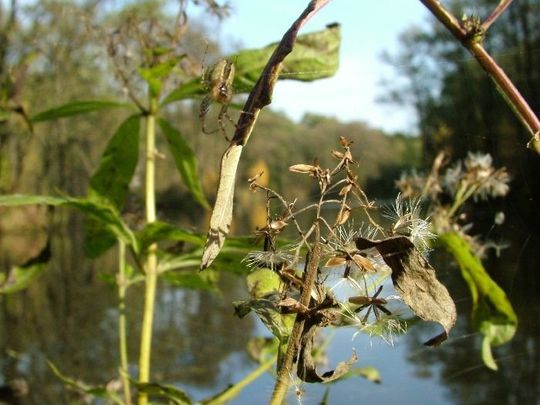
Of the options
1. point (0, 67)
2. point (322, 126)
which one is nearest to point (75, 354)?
point (0, 67)

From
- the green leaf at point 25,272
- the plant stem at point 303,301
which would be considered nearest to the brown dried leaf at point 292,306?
the plant stem at point 303,301

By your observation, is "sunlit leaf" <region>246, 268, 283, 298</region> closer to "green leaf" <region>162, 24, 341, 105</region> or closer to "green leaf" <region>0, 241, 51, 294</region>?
"green leaf" <region>162, 24, 341, 105</region>

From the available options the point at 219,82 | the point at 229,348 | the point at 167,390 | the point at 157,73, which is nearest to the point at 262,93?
the point at 219,82

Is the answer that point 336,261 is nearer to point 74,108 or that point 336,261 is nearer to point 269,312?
point 269,312

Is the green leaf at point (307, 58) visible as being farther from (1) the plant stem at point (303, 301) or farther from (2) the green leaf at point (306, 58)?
(1) the plant stem at point (303, 301)

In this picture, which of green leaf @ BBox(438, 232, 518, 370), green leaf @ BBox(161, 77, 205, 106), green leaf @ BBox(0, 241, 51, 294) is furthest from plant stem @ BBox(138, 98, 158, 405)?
green leaf @ BBox(438, 232, 518, 370)

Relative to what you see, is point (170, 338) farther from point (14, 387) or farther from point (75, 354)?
point (14, 387)

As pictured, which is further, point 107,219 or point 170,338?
point 170,338
